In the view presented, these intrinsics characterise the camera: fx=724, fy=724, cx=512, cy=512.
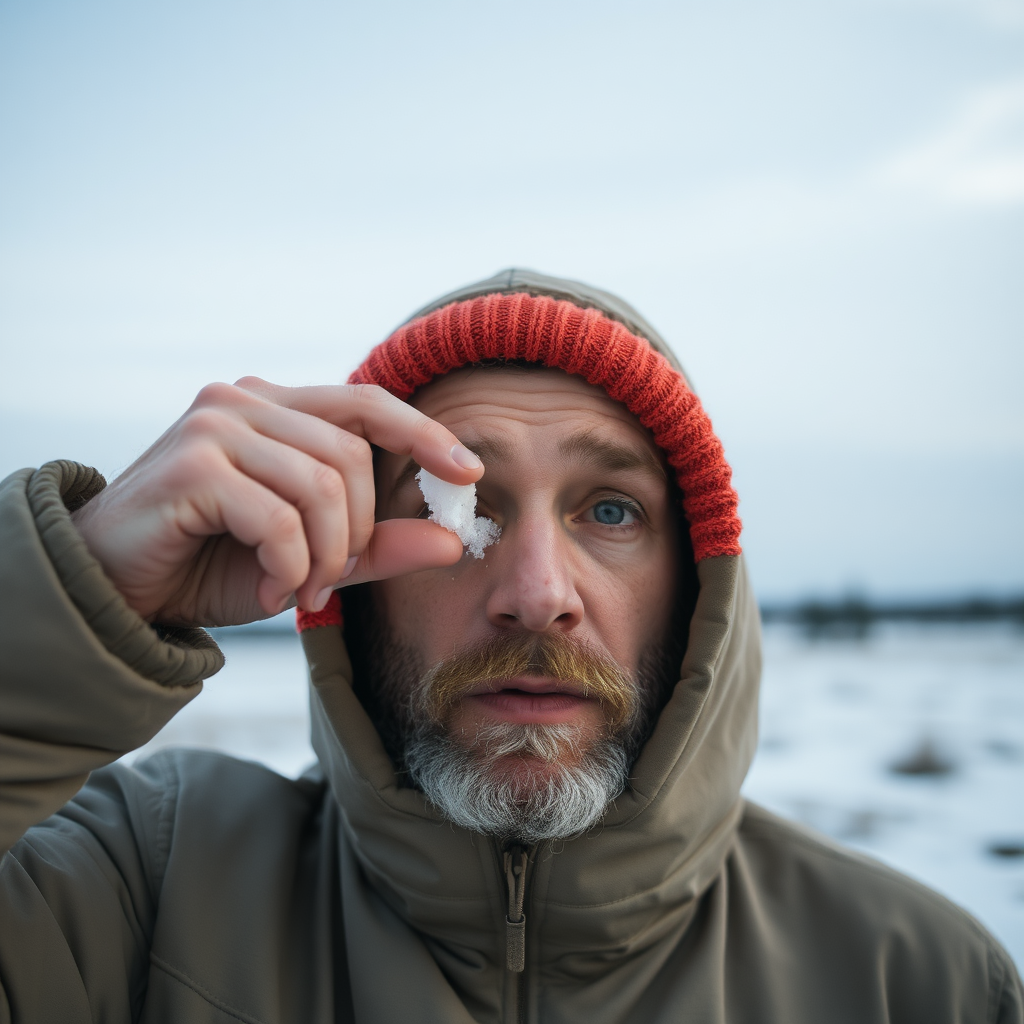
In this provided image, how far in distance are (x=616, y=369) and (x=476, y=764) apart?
101 centimetres

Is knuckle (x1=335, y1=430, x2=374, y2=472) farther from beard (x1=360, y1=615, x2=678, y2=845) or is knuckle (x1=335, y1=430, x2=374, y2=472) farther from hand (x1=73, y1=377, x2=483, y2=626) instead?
beard (x1=360, y1=615, x2=678, y2=845)

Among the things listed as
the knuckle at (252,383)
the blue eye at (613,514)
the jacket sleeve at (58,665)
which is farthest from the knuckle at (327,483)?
the blue eye at (613,514)

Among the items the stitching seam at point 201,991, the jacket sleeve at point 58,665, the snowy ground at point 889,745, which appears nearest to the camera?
the jacket sleeve at point 58,665

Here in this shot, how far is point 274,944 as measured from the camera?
1633 mm

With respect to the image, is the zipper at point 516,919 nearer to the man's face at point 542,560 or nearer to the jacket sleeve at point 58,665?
the man's face at point 542,560

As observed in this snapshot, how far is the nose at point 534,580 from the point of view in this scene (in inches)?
62.9

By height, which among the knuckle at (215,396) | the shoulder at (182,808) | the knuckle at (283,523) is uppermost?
the knuckle at (215,396)

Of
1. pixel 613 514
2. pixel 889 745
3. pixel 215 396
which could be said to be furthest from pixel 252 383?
pixel 889 745

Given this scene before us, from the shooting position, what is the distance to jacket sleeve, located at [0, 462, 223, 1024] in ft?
3.76

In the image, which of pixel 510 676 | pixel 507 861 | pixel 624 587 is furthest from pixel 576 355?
pixel 507 861

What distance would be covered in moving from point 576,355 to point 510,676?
2.64 ft

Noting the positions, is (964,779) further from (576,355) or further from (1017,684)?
(576,355)

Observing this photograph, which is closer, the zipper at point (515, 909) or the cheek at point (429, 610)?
the zipper at point (515, 909)

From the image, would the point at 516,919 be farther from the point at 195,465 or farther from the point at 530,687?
the point at 195,465
